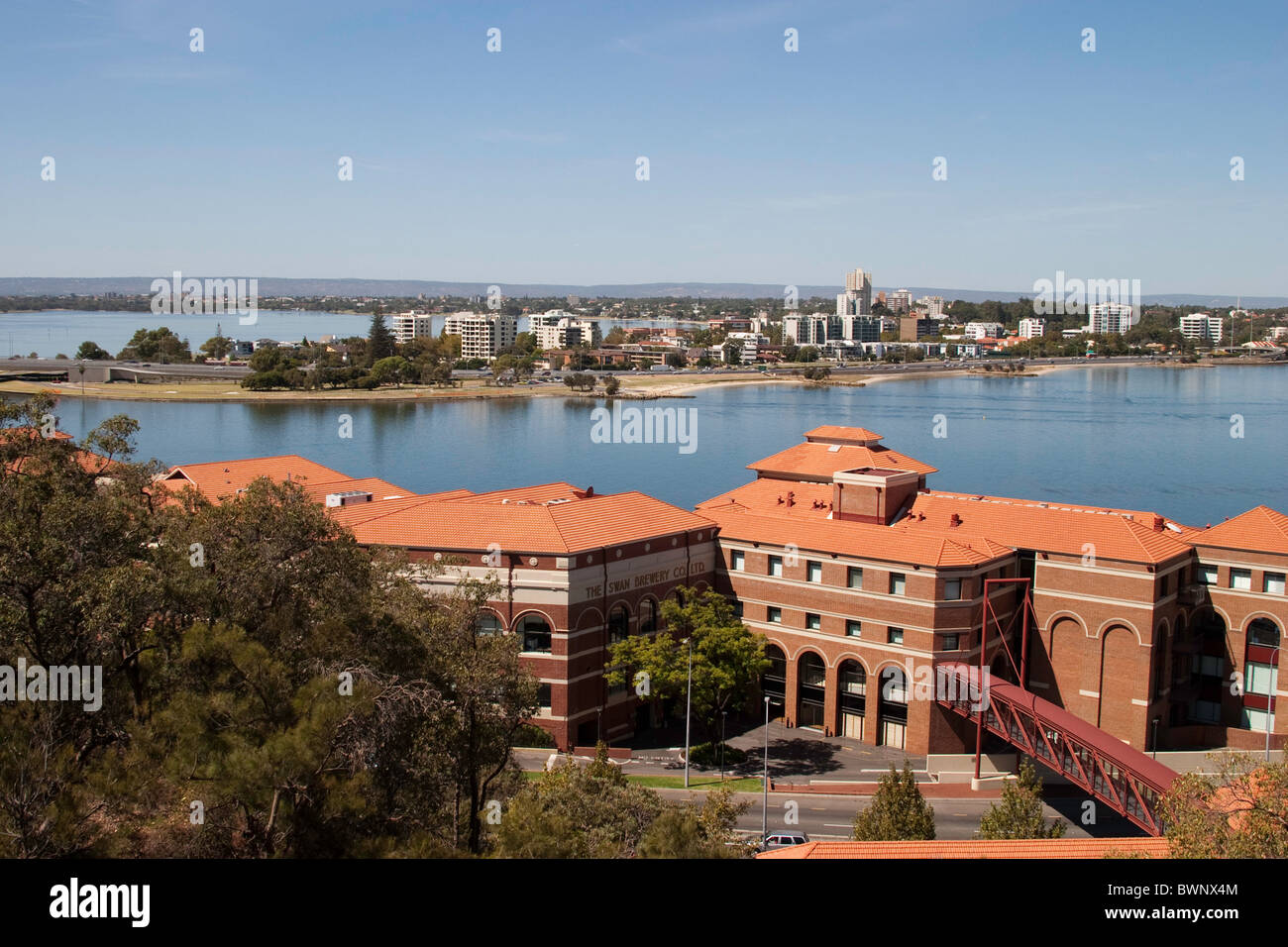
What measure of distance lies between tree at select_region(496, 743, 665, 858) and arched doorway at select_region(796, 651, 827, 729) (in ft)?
50.3

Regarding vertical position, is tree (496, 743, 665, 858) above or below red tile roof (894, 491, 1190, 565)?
below

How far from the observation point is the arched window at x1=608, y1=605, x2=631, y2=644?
34.0 m

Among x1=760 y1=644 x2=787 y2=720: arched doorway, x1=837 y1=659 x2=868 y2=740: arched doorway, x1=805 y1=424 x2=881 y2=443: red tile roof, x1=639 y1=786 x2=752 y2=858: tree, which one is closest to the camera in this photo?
x1=639 y1=786 x2=752 y2=858: tree

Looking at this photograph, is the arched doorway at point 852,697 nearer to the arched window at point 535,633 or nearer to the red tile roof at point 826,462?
the arched window at point 535,633

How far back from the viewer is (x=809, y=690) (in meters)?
36.2

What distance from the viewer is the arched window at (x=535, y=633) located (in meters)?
32.6

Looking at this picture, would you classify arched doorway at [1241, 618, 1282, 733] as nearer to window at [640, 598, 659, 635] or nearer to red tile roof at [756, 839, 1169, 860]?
window at [640, 598, 659, 635]

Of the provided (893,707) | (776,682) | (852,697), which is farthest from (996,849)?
(776,682)

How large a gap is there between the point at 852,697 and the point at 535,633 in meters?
9.89

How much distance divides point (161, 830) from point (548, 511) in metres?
20.4

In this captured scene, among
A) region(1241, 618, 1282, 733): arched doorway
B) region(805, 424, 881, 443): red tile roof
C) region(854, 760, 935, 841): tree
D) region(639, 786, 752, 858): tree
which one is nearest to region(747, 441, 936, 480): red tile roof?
region(805, 424, 881, 443): red tile roof

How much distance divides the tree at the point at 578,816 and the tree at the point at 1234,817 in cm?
688

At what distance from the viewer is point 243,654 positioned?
1534 cm

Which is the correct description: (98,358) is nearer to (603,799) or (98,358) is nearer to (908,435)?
(908,435)
